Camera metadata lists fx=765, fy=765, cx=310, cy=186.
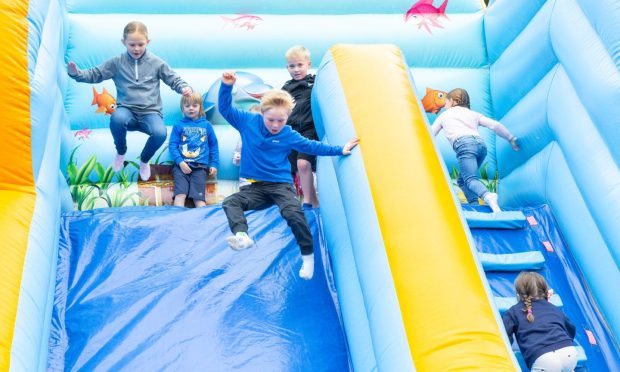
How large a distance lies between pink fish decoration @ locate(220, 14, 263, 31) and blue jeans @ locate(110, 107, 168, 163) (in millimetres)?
1122

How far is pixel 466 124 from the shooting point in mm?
4273

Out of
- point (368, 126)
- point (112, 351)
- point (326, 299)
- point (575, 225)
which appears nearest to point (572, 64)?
point (575, 225)

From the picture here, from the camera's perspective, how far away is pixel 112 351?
3.15 metres

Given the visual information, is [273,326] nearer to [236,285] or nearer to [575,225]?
[236,285]

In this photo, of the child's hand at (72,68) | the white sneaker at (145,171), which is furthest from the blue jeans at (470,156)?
the child's hand at (72,68)

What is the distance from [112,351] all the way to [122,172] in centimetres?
163

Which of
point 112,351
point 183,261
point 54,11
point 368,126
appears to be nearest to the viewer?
point 112,351

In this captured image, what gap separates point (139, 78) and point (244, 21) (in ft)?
3.79

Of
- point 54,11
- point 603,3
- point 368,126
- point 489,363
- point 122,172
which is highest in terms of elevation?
point 54,11

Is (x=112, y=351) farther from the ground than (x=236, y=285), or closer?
closer

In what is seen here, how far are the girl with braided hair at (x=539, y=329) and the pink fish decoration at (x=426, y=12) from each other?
8.32ft

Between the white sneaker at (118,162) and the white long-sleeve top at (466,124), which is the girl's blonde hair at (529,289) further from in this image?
the white sneaker at (118,162)

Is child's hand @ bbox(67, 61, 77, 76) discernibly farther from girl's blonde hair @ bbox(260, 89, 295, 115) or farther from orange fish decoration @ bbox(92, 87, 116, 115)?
girl's blonde hair @ bbox(260, 89, 295, 115)

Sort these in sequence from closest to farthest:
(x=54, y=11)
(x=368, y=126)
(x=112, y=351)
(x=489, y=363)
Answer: (x=489, y=363) < (x=112, y=351) < (x=368, y=126) < (x=54, y=11)
